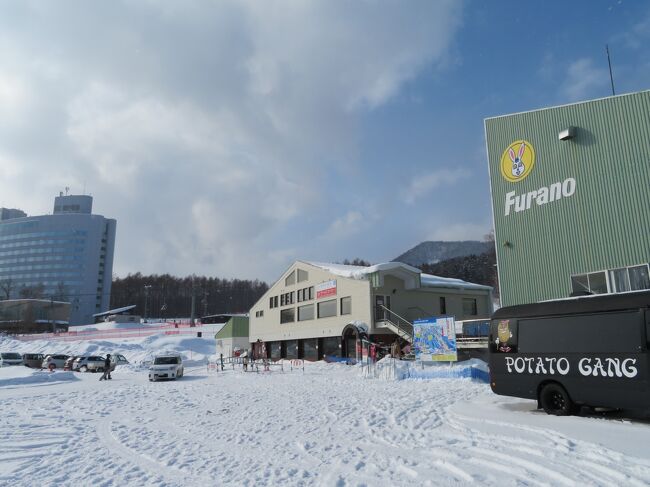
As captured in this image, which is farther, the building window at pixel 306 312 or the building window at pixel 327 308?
the building window at pixel 306 312

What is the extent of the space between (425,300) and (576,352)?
28.5 metres

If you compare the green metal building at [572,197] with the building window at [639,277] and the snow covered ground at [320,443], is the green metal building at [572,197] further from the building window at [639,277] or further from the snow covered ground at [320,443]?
the snow covered ground at [320,443]

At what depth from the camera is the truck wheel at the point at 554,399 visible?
37.7 feet

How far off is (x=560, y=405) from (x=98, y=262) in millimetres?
163485

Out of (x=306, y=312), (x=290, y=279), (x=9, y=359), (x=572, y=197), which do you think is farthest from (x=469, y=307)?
(x=9, y=359)

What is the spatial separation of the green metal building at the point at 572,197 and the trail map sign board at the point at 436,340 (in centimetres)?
469

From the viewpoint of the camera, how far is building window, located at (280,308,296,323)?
46.7 metres

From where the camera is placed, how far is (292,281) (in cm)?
4731

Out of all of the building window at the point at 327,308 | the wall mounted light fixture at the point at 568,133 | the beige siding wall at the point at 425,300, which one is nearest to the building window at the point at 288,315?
the building window at the point at 327,308

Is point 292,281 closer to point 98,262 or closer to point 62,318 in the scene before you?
point 62,318

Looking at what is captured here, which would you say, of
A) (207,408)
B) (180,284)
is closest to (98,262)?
(180,284)

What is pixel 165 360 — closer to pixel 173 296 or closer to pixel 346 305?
pixel 346 305

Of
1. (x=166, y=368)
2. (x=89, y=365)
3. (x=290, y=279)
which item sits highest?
(x=290, y=279)

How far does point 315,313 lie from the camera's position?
140 feet
